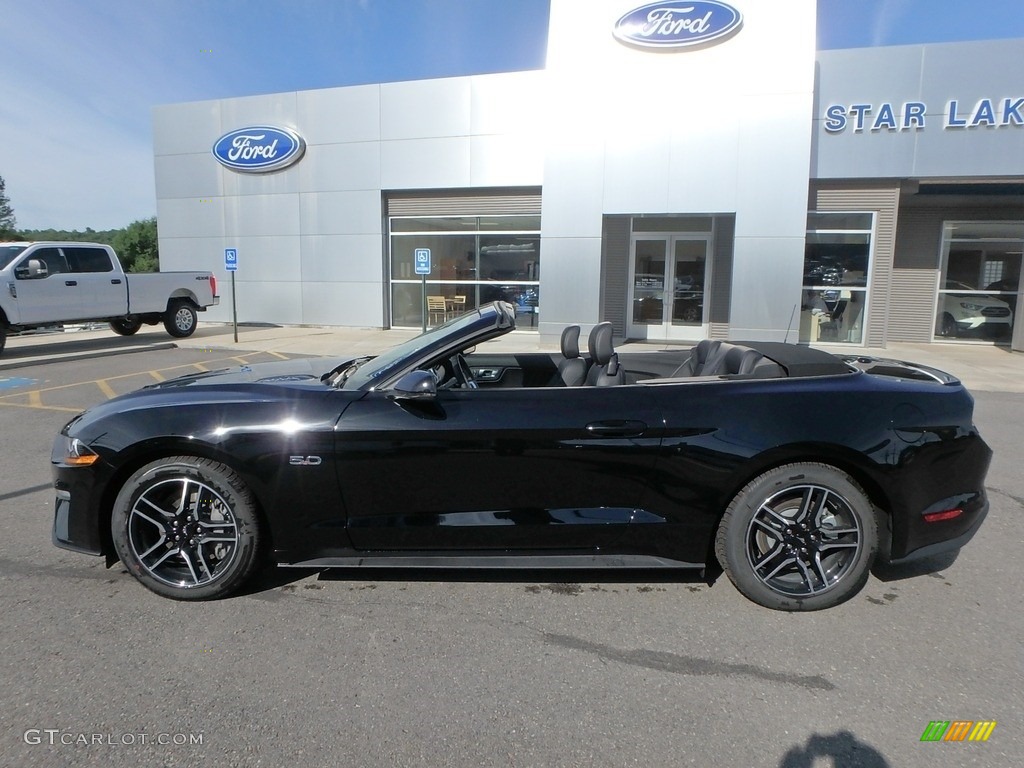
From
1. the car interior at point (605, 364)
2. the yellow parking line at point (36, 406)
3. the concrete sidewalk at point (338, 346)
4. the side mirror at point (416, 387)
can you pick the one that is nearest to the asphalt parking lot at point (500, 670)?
the side mirror at point (416, 387)

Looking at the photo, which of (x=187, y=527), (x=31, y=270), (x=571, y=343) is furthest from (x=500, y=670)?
(x=31, y=270)

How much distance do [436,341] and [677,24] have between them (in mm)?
12558

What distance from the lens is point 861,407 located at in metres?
3.08

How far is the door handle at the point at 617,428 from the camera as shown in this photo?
3010mm

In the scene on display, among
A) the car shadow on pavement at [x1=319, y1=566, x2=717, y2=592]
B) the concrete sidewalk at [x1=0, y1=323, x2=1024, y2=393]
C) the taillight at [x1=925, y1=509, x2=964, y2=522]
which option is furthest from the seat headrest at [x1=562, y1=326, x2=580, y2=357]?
the concrete sidewalk at [x1=0, y1=323, x2=1024, y2=393]

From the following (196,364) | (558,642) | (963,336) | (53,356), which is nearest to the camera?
(558,642)

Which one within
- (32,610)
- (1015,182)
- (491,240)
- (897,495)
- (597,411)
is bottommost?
(32,610)

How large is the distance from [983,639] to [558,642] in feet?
6.35

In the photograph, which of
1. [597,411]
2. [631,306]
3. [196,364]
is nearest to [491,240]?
[631,306]

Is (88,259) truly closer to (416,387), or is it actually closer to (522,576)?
(416,387)

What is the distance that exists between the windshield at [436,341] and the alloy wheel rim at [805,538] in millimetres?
1574

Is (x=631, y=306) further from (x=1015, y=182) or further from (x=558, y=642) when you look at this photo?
(x=558, y=642)

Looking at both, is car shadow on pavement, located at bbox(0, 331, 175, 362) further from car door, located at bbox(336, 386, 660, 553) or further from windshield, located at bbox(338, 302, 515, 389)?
car door, located at bbox(336, 386, 660, 553)

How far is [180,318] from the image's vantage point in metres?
15.9
